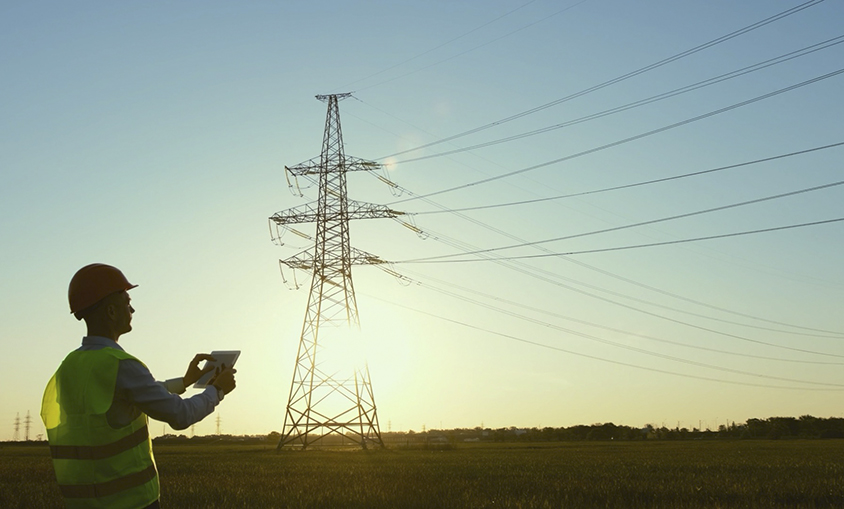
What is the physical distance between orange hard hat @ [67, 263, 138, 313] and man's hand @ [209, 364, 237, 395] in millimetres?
809

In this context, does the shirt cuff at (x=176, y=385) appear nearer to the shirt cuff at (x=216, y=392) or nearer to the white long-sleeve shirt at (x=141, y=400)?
the shirt cuff at (x=216, y=392)

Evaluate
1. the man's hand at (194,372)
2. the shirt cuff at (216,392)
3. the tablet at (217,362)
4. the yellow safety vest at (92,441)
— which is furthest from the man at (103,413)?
the man's hand at (194,372)

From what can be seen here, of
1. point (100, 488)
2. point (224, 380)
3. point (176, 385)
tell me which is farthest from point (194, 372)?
point (100, 488)

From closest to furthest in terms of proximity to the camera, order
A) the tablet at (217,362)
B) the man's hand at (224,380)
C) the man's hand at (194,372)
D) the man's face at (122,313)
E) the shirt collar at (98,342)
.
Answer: the shirt collar at (98,342)
the man's face at (122,313)
the man's hand at (224,380)
the tablet at (217,362)
the man's hand at (194,372)

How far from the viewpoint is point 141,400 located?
423cm

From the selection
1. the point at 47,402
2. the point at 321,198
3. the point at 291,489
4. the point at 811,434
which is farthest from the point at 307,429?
the point at 811,434

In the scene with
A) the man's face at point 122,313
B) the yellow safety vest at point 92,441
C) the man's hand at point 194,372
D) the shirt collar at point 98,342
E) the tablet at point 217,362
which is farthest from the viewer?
the man's hand at point 194,372

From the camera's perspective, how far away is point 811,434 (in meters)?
125

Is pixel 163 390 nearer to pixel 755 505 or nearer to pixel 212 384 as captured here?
pixel 212 384

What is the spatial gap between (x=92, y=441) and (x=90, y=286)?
36.2 inches

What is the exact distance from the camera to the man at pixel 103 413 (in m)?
4.22

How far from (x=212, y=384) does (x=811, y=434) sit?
14103 centimetres

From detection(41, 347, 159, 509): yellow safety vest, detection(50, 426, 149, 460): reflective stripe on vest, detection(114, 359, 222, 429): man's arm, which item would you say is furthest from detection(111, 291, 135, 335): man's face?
detection(50, 426, 149, 460): reflective stripe on vest

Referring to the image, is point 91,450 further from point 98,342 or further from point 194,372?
point 194,372
